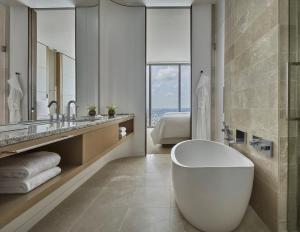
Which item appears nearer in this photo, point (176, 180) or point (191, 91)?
point (176, 180)

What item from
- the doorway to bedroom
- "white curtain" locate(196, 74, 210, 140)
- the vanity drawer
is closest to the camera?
the vanity drawer

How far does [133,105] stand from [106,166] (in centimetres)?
125

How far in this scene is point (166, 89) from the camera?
7738 mm

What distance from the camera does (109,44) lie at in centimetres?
421

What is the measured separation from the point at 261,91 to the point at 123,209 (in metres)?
1.53

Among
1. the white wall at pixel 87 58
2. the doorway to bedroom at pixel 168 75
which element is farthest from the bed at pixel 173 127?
the white wall at pixel 87 58

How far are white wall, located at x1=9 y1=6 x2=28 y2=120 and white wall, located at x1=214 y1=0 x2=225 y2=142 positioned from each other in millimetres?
2755

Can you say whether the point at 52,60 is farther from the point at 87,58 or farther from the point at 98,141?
the point at 87,58

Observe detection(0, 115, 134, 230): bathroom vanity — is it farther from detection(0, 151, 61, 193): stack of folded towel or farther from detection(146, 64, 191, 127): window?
detection(146, 64, 191, 127): window

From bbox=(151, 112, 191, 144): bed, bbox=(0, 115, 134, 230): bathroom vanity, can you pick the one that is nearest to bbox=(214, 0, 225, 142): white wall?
bbox=(151, 112, 191, 144): bed

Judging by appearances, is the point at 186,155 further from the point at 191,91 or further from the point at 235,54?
the point at 191,91

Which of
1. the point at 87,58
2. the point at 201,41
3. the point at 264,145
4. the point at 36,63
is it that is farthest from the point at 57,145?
the point at 201,41

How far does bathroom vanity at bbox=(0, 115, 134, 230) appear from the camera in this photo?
1.02m

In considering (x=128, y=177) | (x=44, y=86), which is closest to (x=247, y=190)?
(x=128, y=177)
